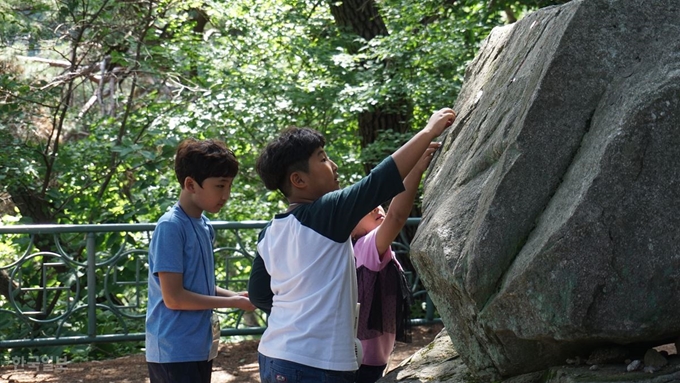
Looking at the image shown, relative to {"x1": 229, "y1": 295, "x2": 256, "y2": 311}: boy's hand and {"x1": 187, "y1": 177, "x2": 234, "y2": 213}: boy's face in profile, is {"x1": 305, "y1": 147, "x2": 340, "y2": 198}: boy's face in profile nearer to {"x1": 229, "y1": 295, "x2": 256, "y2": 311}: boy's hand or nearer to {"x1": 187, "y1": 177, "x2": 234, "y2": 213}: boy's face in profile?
{"x1": 187, "y1": 177, "x2": 234, "y2": 213}: boy's face in profile

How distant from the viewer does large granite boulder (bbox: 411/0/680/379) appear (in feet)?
7.34

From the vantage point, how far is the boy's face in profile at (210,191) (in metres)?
3.17

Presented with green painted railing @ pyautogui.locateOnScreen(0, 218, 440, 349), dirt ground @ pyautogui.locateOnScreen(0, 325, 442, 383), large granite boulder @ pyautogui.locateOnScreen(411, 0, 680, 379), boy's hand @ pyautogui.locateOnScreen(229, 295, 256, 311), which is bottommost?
dirt ground @ pyautogui.locateOnScreen(0, 325, 442, 383)

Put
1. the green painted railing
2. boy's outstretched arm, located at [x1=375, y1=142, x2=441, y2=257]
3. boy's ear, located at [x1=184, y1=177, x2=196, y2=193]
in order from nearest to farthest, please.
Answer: boy's outstretched arm, located at [x1=375, y1=142, x2=441, y2=257] < boy's ear, located at [x1=184, y1=177, x2=196, y2=193] < the green painted railing

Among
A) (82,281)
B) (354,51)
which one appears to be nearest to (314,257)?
(82,281)

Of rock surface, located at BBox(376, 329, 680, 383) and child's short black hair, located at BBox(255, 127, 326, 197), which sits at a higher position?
child's short black hair, located at BBox(255, 127, 326, 197)

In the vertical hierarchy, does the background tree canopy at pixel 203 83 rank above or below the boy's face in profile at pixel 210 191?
above

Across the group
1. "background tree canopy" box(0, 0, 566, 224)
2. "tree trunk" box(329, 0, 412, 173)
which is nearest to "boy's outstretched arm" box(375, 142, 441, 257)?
"background tree canopy" box(0, 0, 566, 224)

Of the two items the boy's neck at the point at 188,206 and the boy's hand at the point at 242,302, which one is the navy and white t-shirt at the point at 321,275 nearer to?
the boy's hand at the point at 242,302

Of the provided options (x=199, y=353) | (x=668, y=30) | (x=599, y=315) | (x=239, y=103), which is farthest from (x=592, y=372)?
(x=239, y=103)

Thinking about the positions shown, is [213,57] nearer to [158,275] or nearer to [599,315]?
[158,275]

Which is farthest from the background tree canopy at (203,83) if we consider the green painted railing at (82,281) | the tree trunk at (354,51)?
the green painted railing at (82,281)

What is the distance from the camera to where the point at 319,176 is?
279 centimetres

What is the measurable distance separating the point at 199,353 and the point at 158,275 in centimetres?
34
